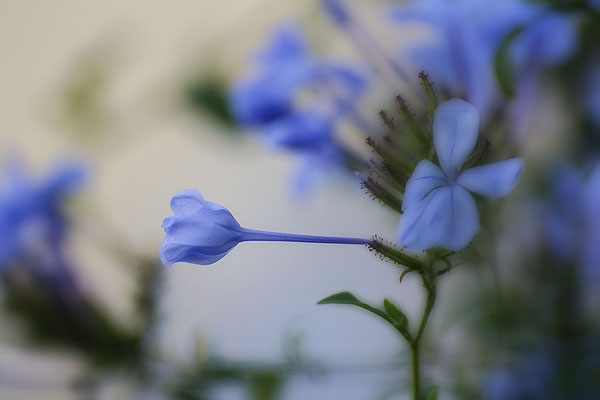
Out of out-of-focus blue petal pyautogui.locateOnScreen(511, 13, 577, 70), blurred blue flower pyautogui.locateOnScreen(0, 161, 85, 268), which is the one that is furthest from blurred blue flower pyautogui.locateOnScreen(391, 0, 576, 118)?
blurred blue flower pyautogui.locateOnScreen(0, 161, 85, 268)

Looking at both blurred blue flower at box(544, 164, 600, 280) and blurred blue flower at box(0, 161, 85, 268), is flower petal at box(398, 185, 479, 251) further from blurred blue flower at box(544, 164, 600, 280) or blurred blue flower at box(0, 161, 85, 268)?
blurred blue flower at box(0, 161, 85, 268)

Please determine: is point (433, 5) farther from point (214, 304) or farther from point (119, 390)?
point (214, 304)

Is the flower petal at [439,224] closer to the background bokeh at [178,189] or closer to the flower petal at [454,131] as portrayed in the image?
the flower petal at [454,131]

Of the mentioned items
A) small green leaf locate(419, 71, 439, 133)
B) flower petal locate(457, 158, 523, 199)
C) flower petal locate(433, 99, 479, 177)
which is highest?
small green leaf locate(419, 71, 439, 133)

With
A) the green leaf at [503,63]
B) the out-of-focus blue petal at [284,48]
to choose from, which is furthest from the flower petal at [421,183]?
the out-of-focus blue petal at [284,48]

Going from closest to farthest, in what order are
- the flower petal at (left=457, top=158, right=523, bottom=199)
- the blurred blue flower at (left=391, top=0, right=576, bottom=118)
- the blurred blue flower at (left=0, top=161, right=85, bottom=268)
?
the flower petal at (left=457, top=158, right=523, bottom=199) → the blurred blue flower at (left=391, top=0, right=576, bottom=118) → the blurred blue flower at (left=0, top=161, right=85, bottom=268)

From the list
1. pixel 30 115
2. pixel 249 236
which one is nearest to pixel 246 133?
pixel 249 236
